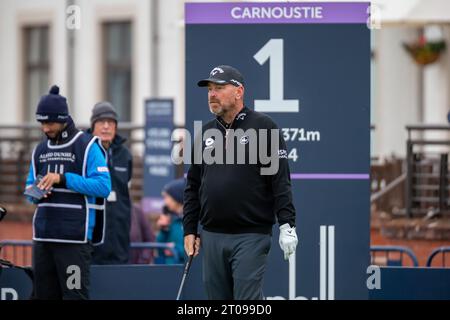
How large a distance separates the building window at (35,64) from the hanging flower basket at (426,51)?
9543 mm

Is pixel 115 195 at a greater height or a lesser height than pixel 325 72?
lesser

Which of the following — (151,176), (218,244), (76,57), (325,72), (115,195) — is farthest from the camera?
(76,57)

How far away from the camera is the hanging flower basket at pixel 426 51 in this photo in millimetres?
21562

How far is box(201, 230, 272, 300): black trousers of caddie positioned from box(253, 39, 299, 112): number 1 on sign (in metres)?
1.32

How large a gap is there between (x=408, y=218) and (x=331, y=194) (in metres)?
6.10

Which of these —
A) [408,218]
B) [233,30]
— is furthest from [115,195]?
[408,218]

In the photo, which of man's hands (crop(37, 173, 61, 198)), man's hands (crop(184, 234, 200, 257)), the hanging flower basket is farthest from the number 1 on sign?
the hanging flower basket

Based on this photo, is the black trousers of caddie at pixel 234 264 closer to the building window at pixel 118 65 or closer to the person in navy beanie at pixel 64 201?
the person in navy beanie at pixel 64 201

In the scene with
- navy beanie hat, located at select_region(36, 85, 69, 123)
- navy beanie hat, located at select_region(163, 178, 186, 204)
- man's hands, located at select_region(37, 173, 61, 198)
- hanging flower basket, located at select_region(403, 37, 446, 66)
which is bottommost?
navy beanie hat, located at select_region(163, 178, 186, 204)

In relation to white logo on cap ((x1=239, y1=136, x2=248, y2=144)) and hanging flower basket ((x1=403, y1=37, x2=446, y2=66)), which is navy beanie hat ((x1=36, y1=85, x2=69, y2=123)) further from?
hanging flower basket ((x1=403, y1=37, x2=446, y2=66))

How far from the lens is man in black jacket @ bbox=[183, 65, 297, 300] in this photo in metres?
7.63

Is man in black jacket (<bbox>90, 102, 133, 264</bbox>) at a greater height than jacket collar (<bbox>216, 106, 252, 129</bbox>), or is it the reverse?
jacket collar (<bbox>216, 106, 252, 129</bbox>)

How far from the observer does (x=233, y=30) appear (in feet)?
28.9
